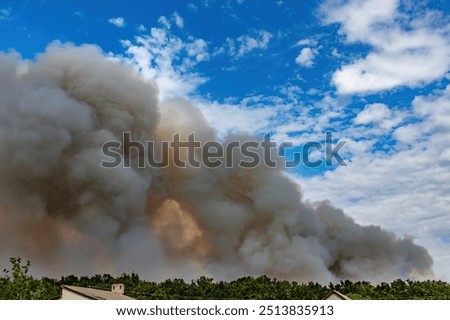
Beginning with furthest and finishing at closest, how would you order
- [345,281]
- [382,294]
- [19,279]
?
[345,281] < [382,294] < [19,279]

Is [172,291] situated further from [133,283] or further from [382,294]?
A: [382,294]

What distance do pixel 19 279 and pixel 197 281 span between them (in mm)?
50726

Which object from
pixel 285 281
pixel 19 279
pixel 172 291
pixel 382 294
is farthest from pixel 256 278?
pixel 19 279

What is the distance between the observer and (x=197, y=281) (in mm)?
88750

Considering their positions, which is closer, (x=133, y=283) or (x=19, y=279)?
(x=19, y=279)
